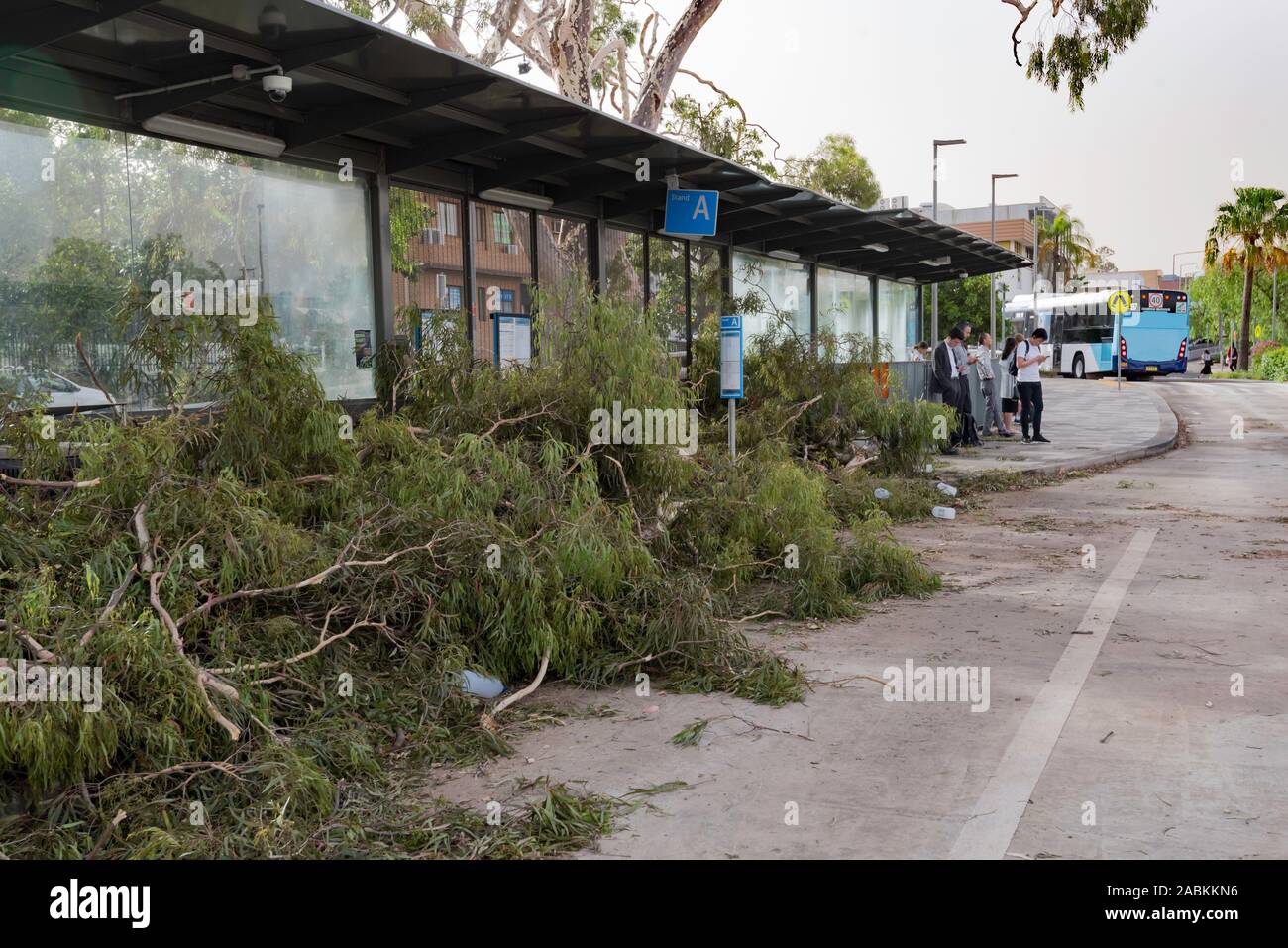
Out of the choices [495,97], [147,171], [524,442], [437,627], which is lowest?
[437,627]

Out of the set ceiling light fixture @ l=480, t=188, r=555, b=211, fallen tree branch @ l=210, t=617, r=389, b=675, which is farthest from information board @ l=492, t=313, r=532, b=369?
fallen tree branch @ l=210, t=617, r=389, b=675

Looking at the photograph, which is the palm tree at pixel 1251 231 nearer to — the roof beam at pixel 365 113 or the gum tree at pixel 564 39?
the gum tree at pixel 564 39

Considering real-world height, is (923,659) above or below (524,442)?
below

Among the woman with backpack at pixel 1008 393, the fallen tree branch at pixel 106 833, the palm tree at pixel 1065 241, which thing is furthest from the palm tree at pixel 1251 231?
the fallen tree branch at pixel 106 833

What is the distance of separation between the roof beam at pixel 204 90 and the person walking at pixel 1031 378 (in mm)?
14966

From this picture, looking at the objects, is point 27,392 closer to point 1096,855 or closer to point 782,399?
point 1096,855

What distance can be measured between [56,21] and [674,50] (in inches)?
652

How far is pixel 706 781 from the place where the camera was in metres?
5.11

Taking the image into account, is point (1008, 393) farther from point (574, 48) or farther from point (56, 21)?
point (56, 21)

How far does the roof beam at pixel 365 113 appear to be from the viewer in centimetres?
977

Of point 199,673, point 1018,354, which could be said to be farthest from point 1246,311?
A: point 199,673

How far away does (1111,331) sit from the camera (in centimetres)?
5059

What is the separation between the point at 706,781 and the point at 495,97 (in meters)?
7.02
